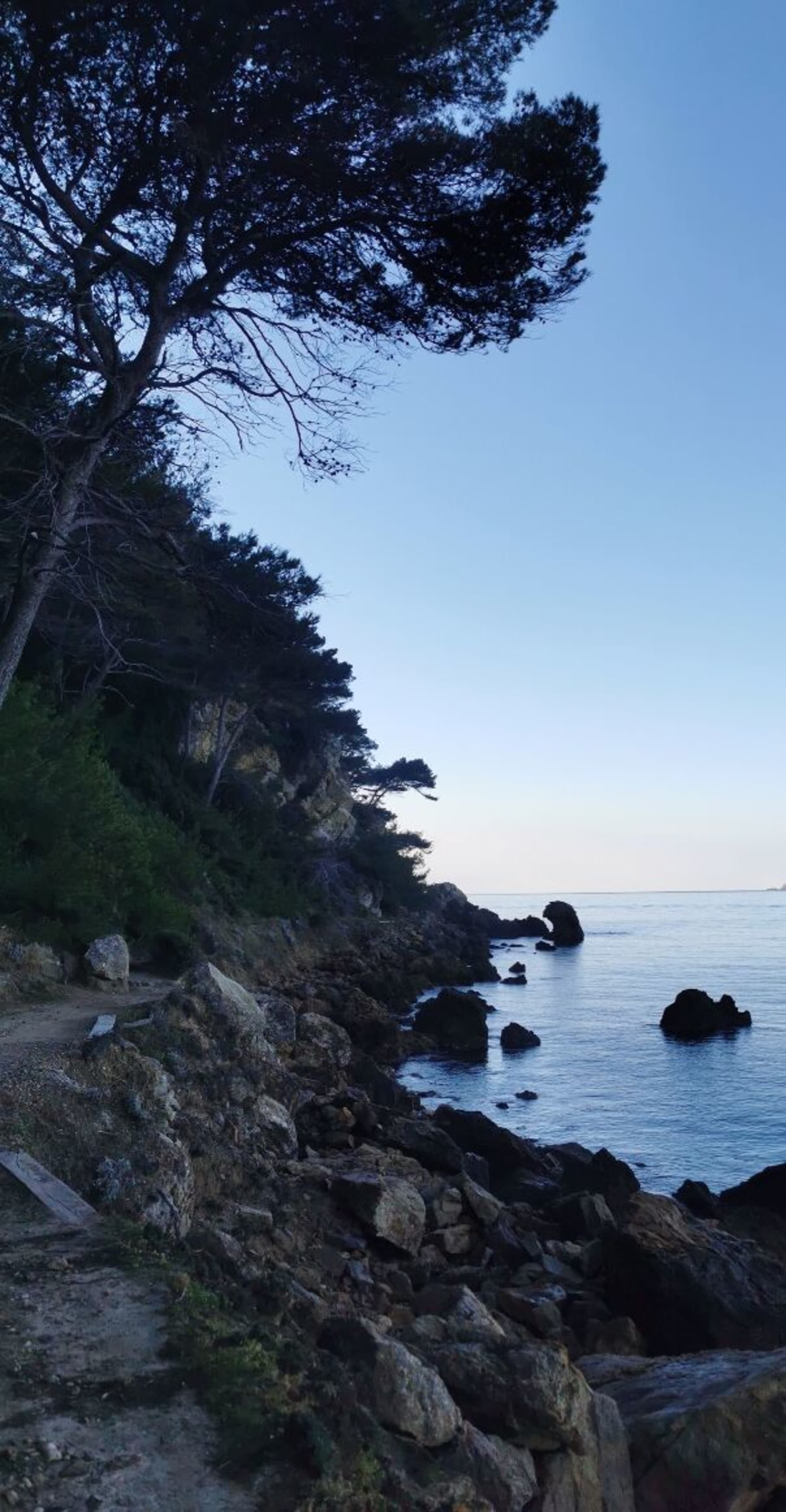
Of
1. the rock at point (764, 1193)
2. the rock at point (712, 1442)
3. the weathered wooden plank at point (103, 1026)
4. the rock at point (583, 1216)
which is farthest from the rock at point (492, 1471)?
the rock at point (764, 1193)

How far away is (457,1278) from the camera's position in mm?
9938

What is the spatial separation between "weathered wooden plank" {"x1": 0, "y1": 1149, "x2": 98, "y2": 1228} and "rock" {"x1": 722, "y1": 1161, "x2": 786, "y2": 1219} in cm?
1083

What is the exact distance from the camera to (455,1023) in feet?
97.8

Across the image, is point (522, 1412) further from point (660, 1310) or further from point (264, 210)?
point (264, 210)

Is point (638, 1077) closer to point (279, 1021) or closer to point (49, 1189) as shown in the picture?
point (279, 1021)

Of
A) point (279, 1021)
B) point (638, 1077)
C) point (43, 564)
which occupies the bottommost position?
point (638, 1077)

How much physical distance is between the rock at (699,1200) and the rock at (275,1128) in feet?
20.0

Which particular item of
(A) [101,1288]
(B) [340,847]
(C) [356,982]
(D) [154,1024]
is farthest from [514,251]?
(B) [340,847]

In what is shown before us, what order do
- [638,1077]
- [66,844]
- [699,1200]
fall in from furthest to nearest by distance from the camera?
[638,1077] < [66,844] < [699,1200]

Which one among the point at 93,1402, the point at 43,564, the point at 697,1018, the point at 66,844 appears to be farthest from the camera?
the point at 697,1018

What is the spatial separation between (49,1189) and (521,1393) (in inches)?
122

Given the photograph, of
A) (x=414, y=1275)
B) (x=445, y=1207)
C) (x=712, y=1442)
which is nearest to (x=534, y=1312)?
(x=414, y=1275)

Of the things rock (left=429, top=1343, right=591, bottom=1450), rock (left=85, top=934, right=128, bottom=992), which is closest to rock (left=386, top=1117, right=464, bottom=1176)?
rock (left=85, top=934, right=128, bottom=992)

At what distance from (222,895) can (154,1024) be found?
19232mm
